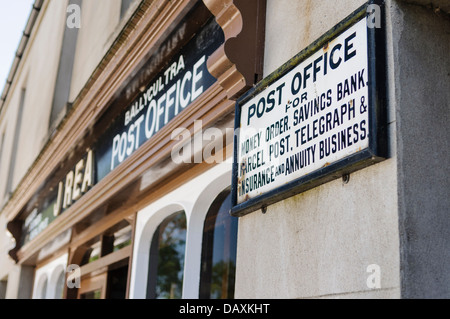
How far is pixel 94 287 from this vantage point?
6.75 metres

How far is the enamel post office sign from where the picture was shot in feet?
6.91

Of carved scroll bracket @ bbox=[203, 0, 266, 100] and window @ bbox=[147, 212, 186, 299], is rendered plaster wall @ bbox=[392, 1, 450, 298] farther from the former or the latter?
window @ bbox=[147, 212, 186, 299]

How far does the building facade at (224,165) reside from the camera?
6.61 feet

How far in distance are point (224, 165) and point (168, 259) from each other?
2.07 m

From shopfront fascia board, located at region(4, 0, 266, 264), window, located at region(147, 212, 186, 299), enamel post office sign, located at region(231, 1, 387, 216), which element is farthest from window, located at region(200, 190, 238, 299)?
enamel post office sign, located at region(231, 1, 387, 216)

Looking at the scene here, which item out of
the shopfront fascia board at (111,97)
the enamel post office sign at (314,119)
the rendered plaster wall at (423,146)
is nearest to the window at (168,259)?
the shopfront fascia board at (111,97)

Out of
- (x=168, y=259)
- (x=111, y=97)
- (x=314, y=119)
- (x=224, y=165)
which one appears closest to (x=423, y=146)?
(x=314, y=119)

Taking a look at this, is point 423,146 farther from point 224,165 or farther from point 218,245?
point 218,245

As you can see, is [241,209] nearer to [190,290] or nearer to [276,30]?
[276,30]

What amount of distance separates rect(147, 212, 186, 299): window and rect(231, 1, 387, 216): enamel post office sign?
2.45 meters

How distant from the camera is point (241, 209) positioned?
2850 millimetres

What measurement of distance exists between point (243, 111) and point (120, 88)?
237 cm
